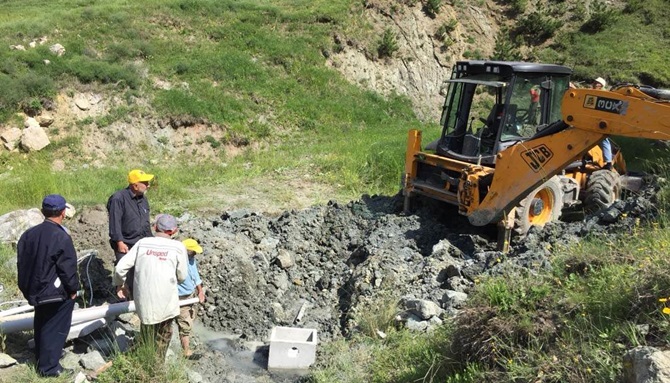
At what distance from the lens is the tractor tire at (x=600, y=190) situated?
8.91 metres

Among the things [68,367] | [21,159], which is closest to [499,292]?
[68,367]

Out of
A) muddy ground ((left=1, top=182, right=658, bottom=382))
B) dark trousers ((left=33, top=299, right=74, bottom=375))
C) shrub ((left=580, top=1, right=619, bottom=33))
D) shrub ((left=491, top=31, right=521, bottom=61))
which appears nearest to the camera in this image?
dark trousers ((left=33, top=299, right=74, bottom=375))

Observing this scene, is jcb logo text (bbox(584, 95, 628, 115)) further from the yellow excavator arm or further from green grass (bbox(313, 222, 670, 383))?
green grass (bbox(313, 222, 670, 383))

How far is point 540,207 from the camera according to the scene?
845cm

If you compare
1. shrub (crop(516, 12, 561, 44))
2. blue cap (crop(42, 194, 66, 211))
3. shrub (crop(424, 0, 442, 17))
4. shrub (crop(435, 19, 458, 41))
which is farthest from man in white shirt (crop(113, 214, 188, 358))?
shrub (crop(516, 12, 561, 44))

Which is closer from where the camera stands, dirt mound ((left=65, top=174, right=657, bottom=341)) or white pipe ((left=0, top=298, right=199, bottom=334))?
white pipe ((left=0, top=298, right=199, bottom=334))

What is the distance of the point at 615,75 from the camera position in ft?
79.3

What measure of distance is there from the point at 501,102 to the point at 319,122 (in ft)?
39.0

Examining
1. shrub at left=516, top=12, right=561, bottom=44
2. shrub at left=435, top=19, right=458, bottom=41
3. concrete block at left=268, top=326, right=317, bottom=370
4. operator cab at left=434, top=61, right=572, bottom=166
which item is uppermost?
shrub at left=516, top=12, right=561, bottom=44

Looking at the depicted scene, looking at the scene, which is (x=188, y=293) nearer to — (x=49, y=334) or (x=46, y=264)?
(x=49, y=334)

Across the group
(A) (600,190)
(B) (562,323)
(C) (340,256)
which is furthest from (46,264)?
(A) (600,190)

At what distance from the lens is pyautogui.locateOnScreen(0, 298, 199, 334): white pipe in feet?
18.4

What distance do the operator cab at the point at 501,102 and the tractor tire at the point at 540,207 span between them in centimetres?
81

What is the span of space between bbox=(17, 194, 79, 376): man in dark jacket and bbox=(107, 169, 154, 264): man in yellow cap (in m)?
1.35
